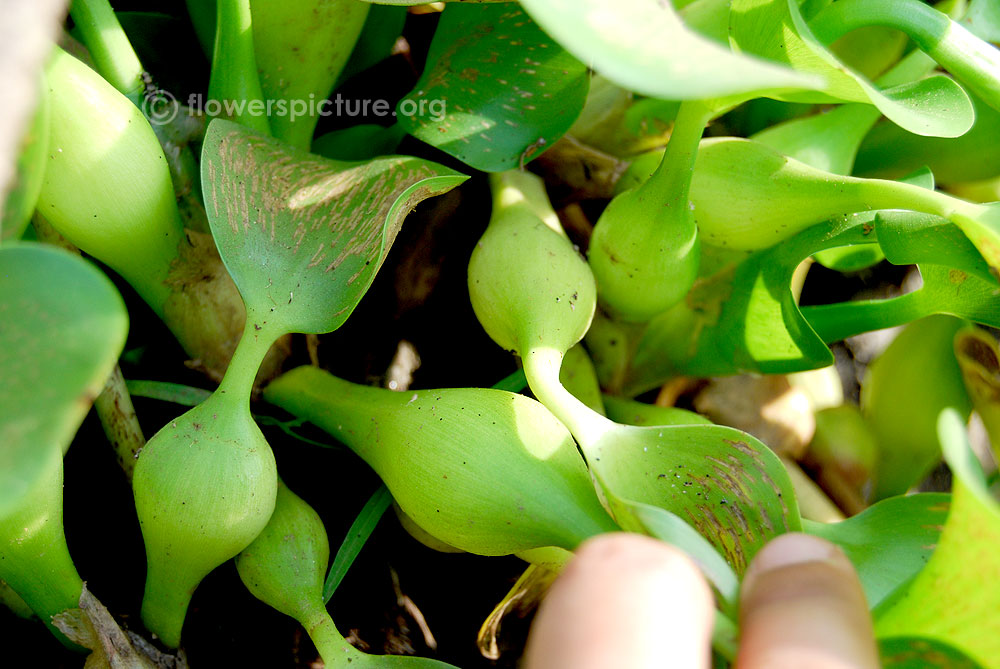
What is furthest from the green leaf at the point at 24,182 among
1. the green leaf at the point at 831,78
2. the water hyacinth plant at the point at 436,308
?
the green leaf at the point at 831,78

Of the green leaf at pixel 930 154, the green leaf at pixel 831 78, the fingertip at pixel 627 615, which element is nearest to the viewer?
the fingertip at pixel 627 615

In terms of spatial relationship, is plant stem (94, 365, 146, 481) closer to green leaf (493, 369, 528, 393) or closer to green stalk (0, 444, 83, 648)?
green stalk (0, 444, 83, 648)

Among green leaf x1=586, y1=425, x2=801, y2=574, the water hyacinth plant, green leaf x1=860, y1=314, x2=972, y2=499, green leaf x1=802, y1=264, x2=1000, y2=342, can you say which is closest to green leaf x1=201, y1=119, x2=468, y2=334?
the water hyacinth plant

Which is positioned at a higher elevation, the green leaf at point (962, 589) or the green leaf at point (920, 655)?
the green leaf at point (962, 589)

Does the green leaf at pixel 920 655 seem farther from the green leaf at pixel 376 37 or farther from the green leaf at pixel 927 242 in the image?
the green leaf at pixel 376 37

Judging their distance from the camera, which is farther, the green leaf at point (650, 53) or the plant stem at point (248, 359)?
the plant stem at point (248, 359)
